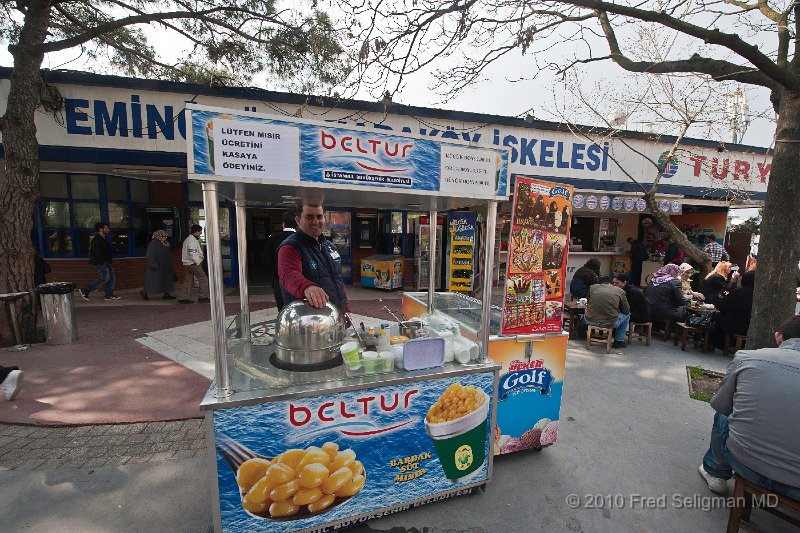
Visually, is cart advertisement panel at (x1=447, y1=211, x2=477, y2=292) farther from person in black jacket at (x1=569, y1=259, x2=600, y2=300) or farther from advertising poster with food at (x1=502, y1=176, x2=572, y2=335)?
advertising poster with food at (x1=502, y1=176, x2=572, y2=335)

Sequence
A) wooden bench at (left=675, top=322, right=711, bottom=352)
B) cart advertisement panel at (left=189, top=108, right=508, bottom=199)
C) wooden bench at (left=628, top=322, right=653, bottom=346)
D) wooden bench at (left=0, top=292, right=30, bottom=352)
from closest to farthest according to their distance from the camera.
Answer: cart advertisement panel at (left=189, top=108, right=508, bottom=199), wooden bench at (left=0, top=292, right=30, bottom=352), wooden bench at (left=675, top=322, right=711, bottom=352), wooden bench at (left=628, top=322, right=653, bottom=346)

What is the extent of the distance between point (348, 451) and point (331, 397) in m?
0.40

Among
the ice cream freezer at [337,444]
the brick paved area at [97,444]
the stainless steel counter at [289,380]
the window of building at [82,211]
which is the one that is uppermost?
the window of building at [82,211]

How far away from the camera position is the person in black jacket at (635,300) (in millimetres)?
6281

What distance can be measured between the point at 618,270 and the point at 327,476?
39.9 ft

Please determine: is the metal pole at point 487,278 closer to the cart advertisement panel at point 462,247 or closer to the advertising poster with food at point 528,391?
the advertising poster with food at point 528,391

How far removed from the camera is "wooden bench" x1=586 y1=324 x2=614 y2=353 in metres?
5.74

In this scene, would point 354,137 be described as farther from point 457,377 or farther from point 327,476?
point 327,476

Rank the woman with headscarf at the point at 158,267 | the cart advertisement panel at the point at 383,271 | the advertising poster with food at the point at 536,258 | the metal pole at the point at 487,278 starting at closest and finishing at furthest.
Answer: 1. the metal pole at the point at 487,278
2. the advertising poster with food at the point at 536,258
3. the woman with headscarf at the point at 158,267
4. the cart advertisement panel at the point at 383,271

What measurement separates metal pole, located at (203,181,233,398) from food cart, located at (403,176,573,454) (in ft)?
6.23

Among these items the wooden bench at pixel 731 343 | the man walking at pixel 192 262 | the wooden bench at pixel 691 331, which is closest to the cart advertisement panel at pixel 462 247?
the wooden bench at pixel 691 331

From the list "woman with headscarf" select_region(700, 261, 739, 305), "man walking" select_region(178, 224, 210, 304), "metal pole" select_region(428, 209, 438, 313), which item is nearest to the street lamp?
"woman with headscarf" select_region(700, 261, 739, 305)

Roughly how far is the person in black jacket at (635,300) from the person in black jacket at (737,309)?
3.28ft

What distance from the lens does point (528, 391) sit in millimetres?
2953
